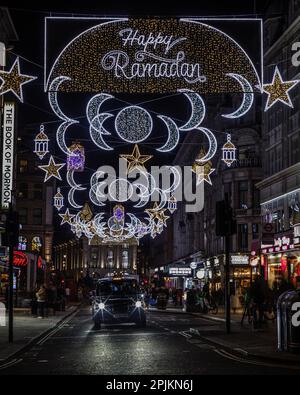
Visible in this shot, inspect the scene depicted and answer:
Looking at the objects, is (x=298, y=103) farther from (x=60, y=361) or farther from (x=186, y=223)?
(x=186, y=223)

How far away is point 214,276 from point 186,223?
21.7 m

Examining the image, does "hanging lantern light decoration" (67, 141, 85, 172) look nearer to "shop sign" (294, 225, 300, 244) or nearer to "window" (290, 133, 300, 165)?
"shop sign" (294, 225, 300, 244)

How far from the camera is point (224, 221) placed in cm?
2358

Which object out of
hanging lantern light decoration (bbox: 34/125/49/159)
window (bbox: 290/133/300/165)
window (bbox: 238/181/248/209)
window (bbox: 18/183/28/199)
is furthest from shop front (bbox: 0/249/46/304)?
window (bbox: 18/183/28/199)

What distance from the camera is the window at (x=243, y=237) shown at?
6575cm

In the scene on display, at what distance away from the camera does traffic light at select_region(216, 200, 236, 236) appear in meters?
23.5

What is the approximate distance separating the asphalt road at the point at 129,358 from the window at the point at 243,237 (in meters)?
41.4

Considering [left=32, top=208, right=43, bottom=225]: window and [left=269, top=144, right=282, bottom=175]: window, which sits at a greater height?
[left=32, top=208, right=43, bottom=225]: window

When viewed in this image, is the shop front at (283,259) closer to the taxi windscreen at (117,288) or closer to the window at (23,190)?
the taxi windscreen at (117,288)

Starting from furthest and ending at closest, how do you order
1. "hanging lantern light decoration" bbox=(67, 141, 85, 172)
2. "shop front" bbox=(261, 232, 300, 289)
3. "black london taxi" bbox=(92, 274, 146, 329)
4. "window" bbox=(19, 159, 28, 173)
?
"window" bbox=(19, 159, 28, 173), "shop front" bbox=(261, 232, 300, 289), "hanging lantern light decoration" bbox=(67, 141, 85, 172), "black london taxi" bbox=(92, 274, 146, 329)

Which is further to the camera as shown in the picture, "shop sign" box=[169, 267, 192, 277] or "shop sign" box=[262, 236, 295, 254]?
"shop sign" box=[169, 267, 192, 277]

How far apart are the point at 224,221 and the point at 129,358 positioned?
7784 millimetres

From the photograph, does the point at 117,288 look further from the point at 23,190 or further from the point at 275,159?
the point at 23,190

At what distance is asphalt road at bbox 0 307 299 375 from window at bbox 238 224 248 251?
41.4m
